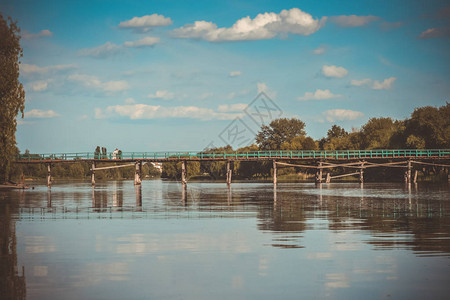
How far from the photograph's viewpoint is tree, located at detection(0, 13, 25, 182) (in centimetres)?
2942

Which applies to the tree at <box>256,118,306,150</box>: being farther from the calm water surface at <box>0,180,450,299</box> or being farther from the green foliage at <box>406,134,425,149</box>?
the calm water surface at <box>0,180,450,299</box>

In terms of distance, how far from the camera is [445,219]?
22.3 meters

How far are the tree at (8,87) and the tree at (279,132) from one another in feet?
370

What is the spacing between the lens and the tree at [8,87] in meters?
29.4

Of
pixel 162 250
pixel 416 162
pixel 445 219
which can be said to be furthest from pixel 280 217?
pixel 416 162

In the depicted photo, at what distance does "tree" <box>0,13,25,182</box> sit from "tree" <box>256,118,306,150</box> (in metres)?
113

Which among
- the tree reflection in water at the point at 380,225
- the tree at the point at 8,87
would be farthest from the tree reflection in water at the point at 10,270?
the tree at the point at 8,87

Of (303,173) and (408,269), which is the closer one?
(408,269)

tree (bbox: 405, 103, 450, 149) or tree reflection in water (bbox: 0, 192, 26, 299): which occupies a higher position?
tree (bbox: 405, 103, 450, 149)

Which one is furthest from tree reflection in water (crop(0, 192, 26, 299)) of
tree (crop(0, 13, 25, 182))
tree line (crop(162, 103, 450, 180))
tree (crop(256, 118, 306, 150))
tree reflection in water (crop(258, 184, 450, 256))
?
tree (crop(256, 118, 306, 150))

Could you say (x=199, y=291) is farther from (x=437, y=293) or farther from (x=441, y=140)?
(x=441, y=140)

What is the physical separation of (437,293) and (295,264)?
11.5 ft

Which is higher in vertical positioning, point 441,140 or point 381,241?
point 441,140

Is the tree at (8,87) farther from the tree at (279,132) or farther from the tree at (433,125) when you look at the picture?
the tree at (279,132)
